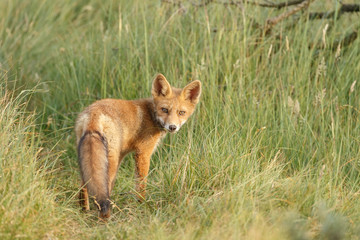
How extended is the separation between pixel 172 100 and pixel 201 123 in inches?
20.5

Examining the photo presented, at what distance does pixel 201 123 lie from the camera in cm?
554

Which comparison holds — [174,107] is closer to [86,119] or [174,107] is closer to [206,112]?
[206,112]

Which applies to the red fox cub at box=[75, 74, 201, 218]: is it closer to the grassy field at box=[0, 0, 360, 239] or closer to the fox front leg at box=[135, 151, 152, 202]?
the fox front leg at box=[135, 151, 152, 202]

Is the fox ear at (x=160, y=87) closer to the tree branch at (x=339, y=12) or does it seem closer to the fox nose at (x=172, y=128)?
the fox nose at (x=172, y=128)

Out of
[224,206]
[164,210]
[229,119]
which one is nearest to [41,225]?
[164,210]

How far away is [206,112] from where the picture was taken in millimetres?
5648

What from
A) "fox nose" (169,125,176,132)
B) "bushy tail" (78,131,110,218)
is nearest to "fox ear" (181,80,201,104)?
"fox nose" (169,125,176,132)

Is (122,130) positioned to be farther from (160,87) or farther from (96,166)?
(96,166)

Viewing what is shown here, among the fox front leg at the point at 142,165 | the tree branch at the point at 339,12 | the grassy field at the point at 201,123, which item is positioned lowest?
the fox front leg at the point at 142,165

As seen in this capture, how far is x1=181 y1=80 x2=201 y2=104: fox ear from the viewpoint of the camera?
17.3 feet

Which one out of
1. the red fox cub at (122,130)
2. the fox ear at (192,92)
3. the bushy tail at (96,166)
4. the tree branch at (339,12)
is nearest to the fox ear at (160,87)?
the red fox cub at (122,130)

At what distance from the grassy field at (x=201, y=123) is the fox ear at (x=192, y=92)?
240mm

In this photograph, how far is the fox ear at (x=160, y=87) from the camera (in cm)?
521

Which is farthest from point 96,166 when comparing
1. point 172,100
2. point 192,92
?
point 192,92
